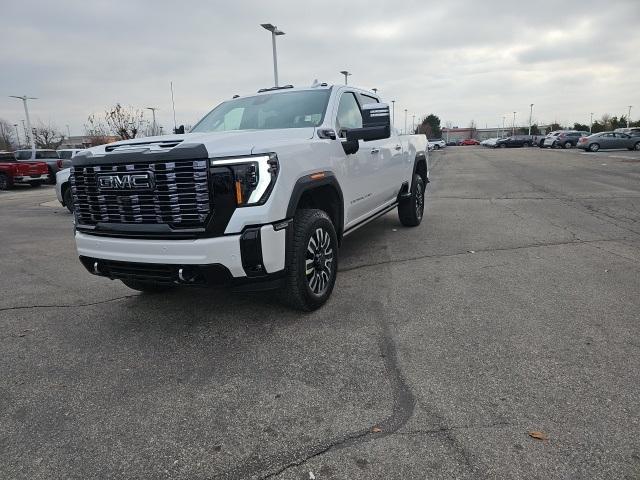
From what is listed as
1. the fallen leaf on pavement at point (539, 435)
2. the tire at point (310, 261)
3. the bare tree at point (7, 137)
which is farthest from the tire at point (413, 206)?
the bare tree at point (7, 137)

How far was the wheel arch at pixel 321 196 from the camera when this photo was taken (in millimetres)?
3850

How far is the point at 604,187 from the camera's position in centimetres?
1317

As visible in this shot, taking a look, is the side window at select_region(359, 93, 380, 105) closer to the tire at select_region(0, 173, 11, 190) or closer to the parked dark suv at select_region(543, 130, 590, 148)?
the tire at select_region(0, 173, 11, 190)

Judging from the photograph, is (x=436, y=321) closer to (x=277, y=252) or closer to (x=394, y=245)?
(x=277, y=252)

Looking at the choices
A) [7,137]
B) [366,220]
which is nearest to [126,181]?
[366,220]

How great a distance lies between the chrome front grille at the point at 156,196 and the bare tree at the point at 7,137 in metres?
85.0

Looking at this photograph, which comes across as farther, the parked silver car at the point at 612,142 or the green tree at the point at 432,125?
the green tree at the point at 432,125

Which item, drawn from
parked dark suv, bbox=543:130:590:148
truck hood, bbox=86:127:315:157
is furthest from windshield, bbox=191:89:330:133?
parked dark suv, bbox=543:130:590:148

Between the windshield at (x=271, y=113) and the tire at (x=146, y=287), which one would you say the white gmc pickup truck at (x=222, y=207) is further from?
the windshield at (x=271, y=113)

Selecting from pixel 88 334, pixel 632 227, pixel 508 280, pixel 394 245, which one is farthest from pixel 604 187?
pixel 88 334

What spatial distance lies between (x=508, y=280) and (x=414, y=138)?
11.6 ft

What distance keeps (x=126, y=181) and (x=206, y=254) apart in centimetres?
88

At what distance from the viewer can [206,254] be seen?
11.3ft

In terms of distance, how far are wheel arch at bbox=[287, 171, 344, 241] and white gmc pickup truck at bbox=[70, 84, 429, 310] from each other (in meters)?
0.01
